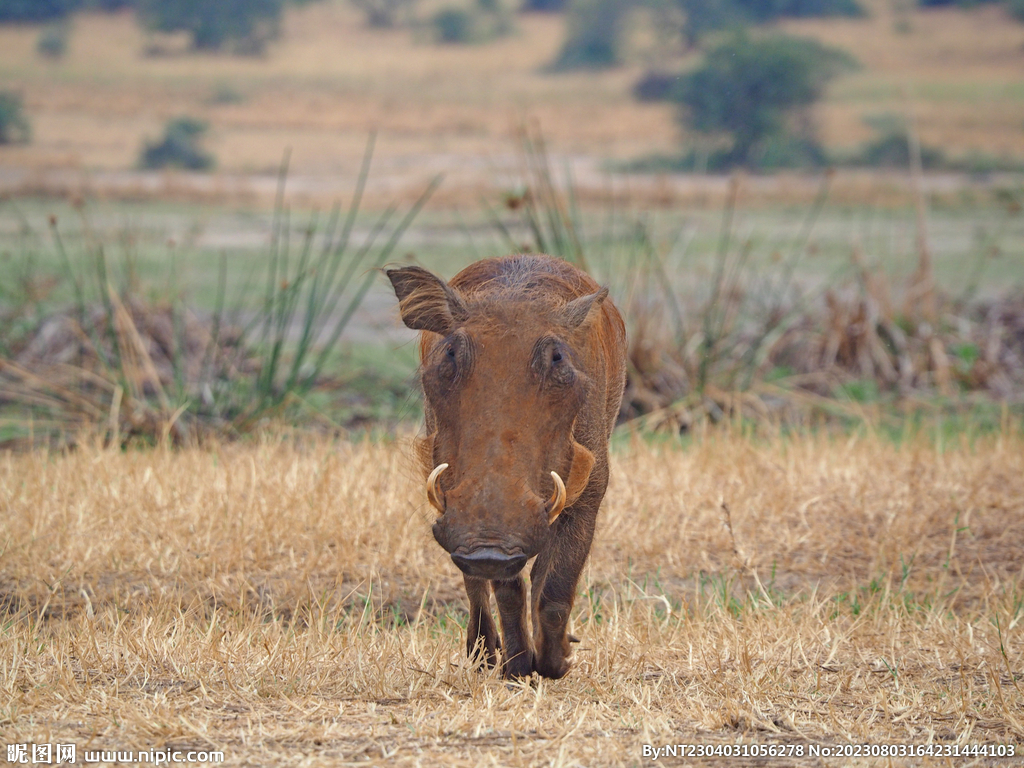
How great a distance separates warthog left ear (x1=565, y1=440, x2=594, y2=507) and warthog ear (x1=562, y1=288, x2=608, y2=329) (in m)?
0.29

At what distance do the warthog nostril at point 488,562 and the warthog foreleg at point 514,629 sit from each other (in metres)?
0.52

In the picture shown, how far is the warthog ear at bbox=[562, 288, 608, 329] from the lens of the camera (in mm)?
2744

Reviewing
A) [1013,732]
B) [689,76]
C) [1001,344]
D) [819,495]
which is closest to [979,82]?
[689,76]

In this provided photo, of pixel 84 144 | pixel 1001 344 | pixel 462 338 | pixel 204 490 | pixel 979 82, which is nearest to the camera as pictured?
pixel 462 338

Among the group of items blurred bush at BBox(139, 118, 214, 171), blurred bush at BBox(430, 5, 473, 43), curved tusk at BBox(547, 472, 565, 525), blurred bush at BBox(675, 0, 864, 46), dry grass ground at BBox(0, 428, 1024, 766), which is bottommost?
blurred bush at BBox(139, 118, 214, 171)

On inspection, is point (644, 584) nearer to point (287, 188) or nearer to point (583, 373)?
point (583, 373)

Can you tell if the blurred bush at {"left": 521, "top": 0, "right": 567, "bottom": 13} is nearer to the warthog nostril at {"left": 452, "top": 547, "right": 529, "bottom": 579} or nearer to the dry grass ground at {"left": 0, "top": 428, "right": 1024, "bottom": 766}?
the dry grass ground at {"left": 0, "top": 428, "right": 1024, "bottom": 766}

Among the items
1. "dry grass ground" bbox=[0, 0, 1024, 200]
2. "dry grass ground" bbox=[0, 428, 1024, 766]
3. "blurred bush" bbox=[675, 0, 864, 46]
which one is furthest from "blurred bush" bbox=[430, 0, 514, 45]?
"dry grass ground" bbox=[0, 428, 1024, 766]

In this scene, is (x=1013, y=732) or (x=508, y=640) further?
(x=508, y=640)

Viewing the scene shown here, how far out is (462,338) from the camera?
8.56 feet

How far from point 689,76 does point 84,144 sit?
41.4 feet

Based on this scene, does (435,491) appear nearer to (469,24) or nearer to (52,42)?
(52,42)

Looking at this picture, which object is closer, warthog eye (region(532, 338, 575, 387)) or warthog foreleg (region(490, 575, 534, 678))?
warthog eye (region(532, 338, 575, 387))

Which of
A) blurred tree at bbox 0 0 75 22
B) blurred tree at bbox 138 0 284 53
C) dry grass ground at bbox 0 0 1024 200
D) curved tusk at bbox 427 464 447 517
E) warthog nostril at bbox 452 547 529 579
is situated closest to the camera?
warthog nostril at bbox 452 547 529 579
